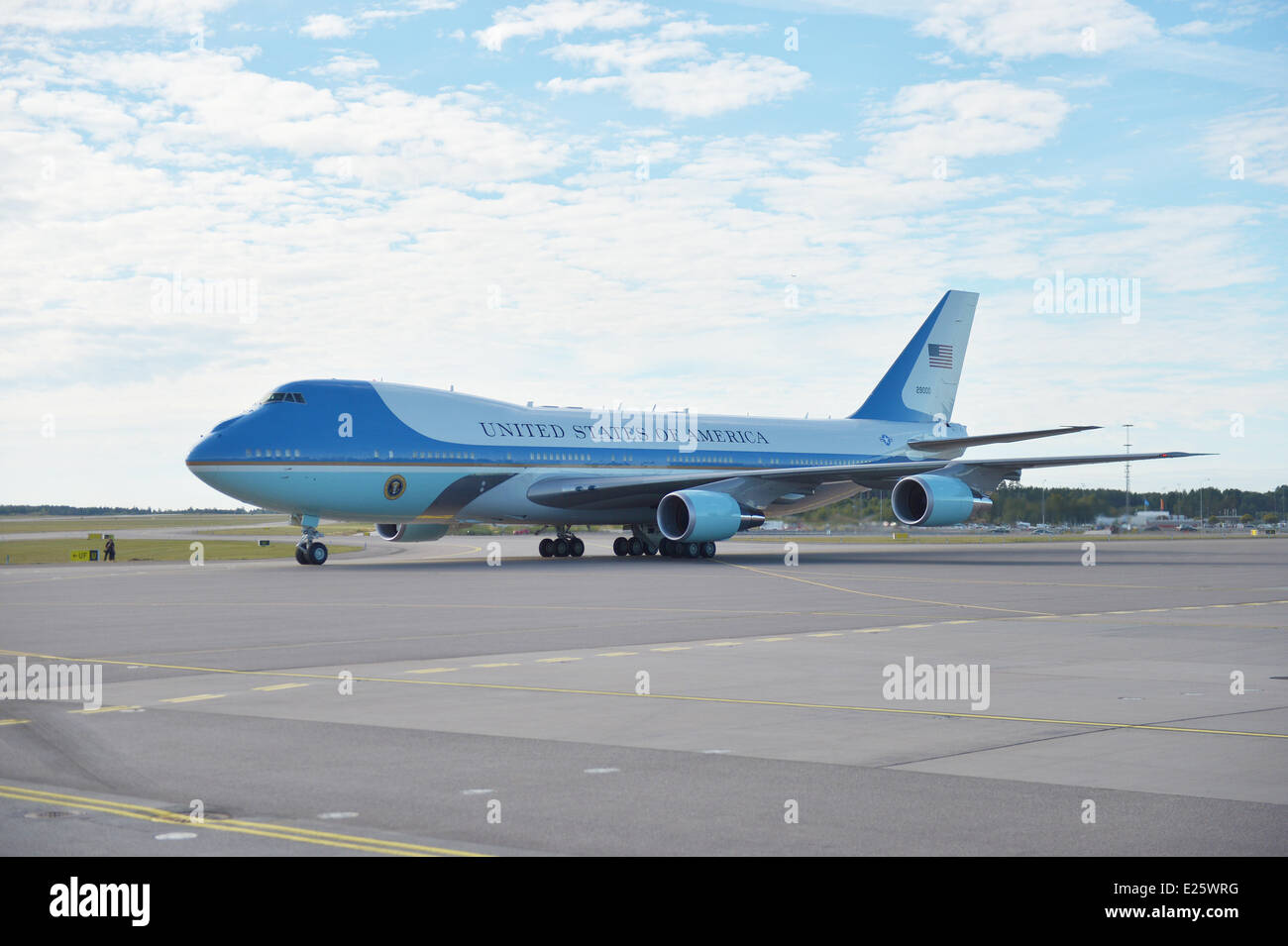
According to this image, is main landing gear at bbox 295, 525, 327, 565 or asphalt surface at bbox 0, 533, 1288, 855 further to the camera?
main landing gear at bbox 295, 525, 327, 565

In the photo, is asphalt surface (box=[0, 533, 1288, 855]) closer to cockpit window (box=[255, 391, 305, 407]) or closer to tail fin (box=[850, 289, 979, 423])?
cockpit window (box=[255, 391, 305, 407])

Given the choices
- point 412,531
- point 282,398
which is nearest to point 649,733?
point 282,398

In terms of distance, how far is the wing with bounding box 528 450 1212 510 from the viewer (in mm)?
41125

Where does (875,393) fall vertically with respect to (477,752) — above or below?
above

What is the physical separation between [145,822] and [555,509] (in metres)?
34.6

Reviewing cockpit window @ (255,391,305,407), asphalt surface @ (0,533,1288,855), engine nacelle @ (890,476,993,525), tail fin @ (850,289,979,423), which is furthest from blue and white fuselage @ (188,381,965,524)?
asphalt surface @ (0,533,1288,855)

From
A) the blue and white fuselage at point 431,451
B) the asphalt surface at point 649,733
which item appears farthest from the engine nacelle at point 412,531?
the asphalt surface at point 649,733

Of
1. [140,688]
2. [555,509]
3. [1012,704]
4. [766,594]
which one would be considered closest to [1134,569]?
[766,594]

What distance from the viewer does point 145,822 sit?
720 centimetres

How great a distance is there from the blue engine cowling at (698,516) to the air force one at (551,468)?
0.17ft

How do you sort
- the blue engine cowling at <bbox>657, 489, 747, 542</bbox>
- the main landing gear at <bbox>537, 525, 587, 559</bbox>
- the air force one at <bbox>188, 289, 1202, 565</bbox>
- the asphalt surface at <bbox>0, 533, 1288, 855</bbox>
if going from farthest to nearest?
the main landing gear at <bbox>537, 525, 587, 559</bbox> < the blue engine cowling at <bbox>657, 489, 747, 542</bbox> < the air force one at <bbox>188, 289, 1202, 565</bbox> < the asphalt surface at <bbox>0, 533, 1288, 855</bbox>

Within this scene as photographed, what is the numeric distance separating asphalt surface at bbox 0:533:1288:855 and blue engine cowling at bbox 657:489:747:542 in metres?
16.7
